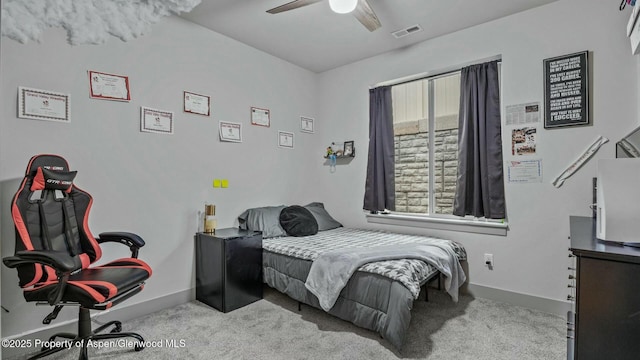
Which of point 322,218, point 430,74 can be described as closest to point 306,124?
point 322,218

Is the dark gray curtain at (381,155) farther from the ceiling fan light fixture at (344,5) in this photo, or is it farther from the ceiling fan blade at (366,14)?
the ceiling fan light fixture at (344,5)

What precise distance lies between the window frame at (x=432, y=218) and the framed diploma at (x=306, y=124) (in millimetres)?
1000

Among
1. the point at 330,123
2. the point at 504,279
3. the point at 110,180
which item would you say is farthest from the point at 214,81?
the point at 504,279

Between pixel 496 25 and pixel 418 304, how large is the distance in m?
2.54

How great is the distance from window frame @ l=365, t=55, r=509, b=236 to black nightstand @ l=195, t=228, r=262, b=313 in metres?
1.50

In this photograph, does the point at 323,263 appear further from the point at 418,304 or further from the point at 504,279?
the point at 504,279

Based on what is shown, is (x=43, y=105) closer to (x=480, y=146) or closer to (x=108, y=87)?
(x=108, y=87)

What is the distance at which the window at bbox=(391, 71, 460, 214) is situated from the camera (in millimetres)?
3197

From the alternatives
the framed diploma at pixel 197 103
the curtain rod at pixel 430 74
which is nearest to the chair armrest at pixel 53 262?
the framed diploma at pixel 197 103

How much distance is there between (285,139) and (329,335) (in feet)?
7.33

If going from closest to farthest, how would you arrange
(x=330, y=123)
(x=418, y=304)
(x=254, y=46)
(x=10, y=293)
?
(x=10, y=293) < (x=418, y=304) < (x=254, y=46) < (x=330, y=123)

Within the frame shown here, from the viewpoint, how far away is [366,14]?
2180mm

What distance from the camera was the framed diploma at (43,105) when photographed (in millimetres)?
1935

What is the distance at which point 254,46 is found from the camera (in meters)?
3.26
